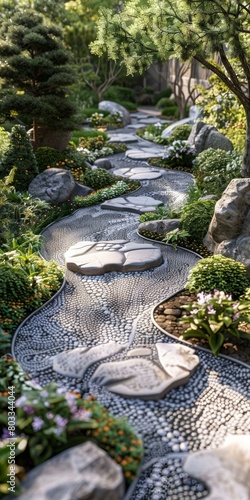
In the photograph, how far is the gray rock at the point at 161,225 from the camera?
9.77 metres

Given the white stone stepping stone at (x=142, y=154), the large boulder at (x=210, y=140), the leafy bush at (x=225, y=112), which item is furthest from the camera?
the white stone stepping stone at (x=142, y=154)

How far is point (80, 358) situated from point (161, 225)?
4.57 metres

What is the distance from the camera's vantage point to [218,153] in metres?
13.7

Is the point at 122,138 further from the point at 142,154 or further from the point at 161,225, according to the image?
the point at 161,225

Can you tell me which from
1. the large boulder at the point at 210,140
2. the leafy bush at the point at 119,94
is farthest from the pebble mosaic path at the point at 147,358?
the leafy bush at the point at 119,94

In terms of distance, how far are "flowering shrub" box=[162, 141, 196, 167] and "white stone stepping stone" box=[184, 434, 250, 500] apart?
1146cm

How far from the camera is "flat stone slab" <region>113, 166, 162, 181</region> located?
1421 centimetres

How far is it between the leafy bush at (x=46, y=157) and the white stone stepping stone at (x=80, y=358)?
8468mm

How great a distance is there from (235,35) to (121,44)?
2.44 m

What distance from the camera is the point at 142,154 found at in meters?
17.0

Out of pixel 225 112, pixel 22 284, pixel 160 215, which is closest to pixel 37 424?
pixel 22 284

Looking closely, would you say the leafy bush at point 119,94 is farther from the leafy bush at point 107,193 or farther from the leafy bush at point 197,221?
the leafy bush at point 197,221

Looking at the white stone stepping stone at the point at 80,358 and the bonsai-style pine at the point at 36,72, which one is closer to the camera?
the white stone stepping stone at the point at 80,358

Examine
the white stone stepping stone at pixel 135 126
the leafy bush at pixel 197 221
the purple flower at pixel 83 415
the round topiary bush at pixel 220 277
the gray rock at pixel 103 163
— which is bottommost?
the purple flower at pixel 83 415
